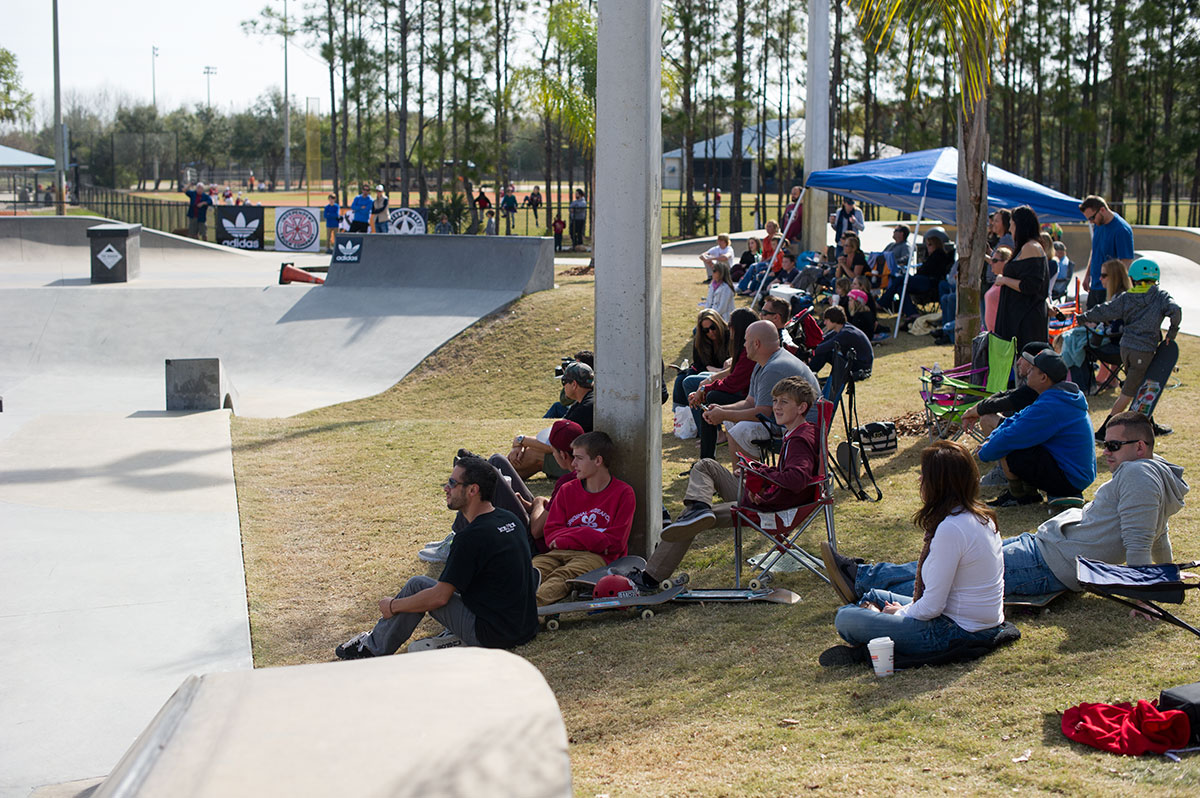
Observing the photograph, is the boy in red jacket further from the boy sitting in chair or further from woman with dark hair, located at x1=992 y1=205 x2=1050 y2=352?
woman with dark hair, located at x1=992 y1=205 x2=1050 y2=352

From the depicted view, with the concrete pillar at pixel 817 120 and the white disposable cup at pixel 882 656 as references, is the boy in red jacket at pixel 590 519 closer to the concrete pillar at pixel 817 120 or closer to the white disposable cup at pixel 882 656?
the white disposable cup at pixel 882 656

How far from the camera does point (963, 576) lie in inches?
191

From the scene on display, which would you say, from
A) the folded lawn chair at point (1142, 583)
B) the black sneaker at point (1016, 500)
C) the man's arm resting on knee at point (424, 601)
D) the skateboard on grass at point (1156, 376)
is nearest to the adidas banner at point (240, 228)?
the skateboard on grass at point (1156, 376)

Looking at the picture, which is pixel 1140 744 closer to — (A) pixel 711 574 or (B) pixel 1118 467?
(B) pixel 1118 467

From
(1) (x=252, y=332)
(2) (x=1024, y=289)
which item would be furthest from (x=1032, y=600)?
(1) (x=252, y=332)

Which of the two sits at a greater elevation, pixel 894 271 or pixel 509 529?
pixel 894 271

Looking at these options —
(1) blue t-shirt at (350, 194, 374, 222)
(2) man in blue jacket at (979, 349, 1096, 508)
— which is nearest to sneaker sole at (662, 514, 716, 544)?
(2) man in blue jacket at (979, 349, 1096, 508)

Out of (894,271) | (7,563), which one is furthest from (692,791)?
(894,271)

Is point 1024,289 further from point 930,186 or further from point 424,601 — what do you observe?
point 930,186

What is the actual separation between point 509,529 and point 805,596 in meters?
1.85

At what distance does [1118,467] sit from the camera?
5199 mm

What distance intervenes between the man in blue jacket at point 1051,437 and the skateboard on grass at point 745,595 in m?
1.86

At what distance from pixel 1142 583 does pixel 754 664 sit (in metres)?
1.75

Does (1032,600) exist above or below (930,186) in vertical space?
below
